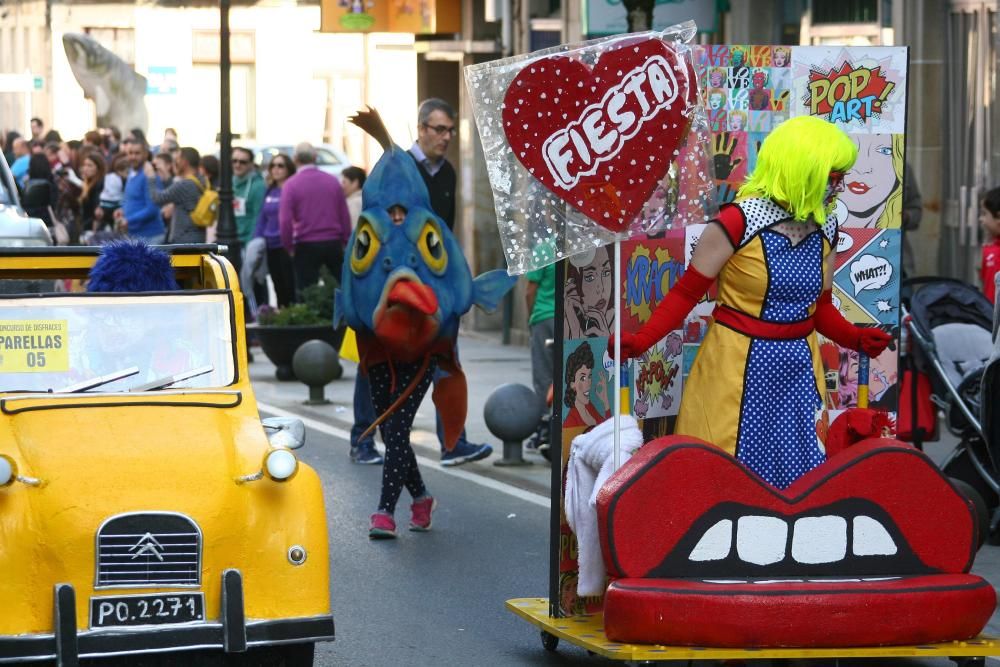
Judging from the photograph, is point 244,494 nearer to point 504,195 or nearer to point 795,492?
point 504,195

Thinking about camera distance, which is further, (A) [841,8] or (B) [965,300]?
(A) [841,8]

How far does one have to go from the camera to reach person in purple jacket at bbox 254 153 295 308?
20844mm

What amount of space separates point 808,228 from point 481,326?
53.6 feet

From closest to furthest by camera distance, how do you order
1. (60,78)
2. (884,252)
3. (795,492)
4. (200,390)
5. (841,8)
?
1. (795,492)
2. (200,390)
3. (884,252)
4. (841,8)
5. (60,78)

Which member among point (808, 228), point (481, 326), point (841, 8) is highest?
point (841, 8)

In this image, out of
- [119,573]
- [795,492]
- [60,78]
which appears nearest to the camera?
[119,573]

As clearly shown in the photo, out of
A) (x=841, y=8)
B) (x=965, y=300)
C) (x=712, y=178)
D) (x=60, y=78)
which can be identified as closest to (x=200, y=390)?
(x=712, y=178)

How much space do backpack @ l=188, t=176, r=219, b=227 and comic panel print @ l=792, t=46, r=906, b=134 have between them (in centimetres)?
1368

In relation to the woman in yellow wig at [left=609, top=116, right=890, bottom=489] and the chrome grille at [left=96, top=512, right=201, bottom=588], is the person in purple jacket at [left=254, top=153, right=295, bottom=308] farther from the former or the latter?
the chrome grille at [left=96, top=512, right=201, bottom=588]

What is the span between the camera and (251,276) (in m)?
21.5

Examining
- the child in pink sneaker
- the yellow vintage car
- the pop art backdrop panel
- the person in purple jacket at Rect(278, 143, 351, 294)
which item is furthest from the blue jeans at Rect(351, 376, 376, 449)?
the person in purple jacket at Rect(278, 143, 351, 294)

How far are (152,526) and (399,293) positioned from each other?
3134 mm

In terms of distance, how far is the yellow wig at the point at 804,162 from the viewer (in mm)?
6727

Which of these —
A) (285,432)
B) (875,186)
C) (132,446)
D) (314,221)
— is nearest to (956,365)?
(875,186)
